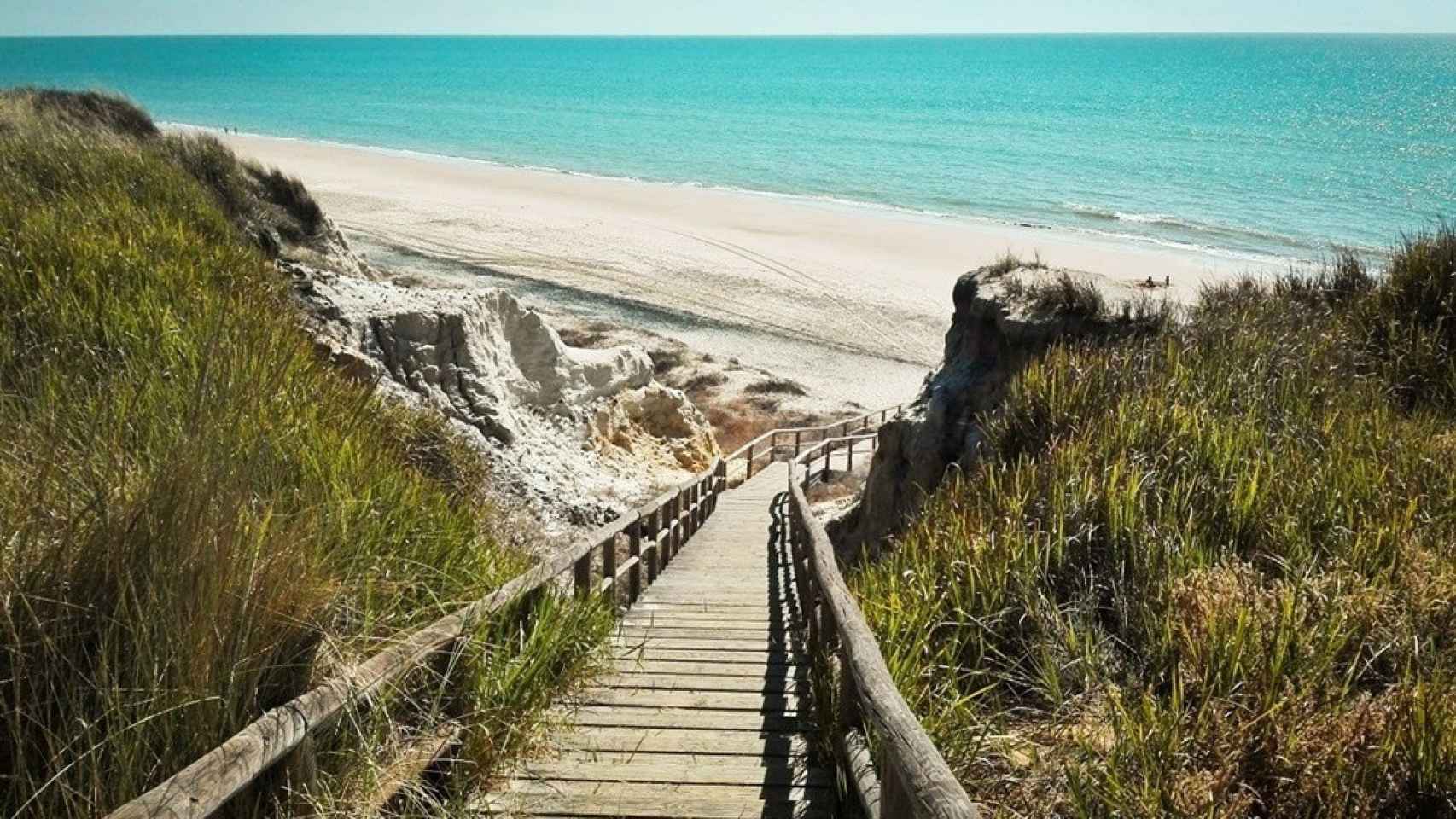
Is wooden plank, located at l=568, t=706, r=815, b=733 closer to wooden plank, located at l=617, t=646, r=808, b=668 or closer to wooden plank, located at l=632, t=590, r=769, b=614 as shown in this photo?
wooden plank, located at l=617, t=646, r=808, b=668

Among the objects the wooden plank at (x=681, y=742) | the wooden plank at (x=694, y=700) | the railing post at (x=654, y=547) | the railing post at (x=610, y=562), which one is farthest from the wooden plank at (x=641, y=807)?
the railing post at (x=654, y=547)

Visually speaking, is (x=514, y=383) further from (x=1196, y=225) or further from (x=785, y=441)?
(x=1196, y=225)

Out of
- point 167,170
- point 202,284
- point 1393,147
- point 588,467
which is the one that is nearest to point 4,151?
point 167,170

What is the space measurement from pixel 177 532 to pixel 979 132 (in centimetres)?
8033

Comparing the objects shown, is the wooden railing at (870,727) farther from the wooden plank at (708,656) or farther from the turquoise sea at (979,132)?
the turquoise sea at (979,132)

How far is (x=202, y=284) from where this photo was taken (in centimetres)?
818

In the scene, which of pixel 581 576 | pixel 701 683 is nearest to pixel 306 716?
pixel 701 683

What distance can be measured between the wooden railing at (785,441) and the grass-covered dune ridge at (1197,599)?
40.7 feet

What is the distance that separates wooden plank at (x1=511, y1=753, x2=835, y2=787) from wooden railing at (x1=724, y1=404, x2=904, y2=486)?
1527cm

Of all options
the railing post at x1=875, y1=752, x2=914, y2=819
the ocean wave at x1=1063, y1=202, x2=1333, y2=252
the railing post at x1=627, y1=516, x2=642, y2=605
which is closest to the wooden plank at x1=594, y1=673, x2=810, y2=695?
the railing post at x1=875, y1=752, x2=914, y2=819

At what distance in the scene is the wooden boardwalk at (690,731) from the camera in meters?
4.58

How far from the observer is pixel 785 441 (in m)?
23.8

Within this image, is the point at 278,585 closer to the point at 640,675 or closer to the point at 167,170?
the point at 640,675

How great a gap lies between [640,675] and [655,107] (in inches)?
4112
